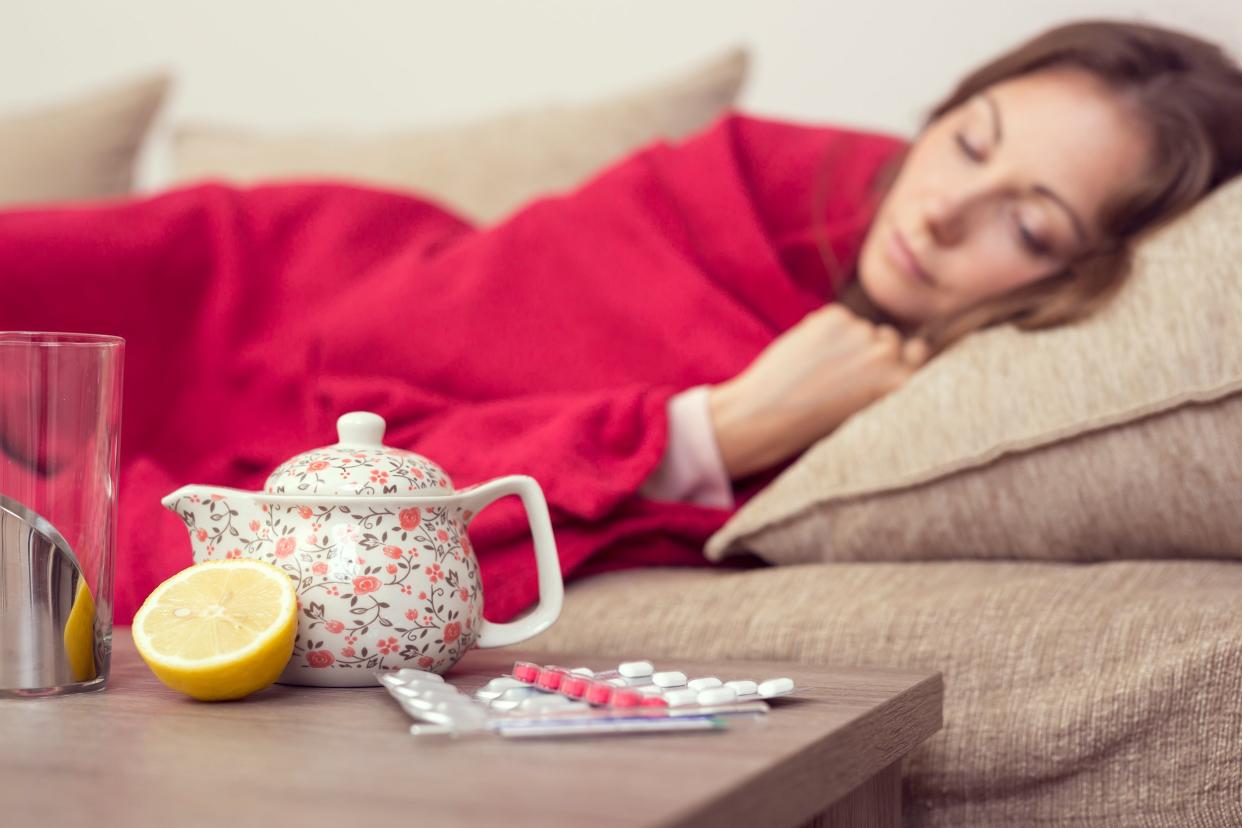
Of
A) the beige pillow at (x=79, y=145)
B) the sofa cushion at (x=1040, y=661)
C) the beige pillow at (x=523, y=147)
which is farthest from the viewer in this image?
the beige pillow at (x=79, y=145)

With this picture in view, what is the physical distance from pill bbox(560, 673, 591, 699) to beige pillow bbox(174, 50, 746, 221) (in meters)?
1.20

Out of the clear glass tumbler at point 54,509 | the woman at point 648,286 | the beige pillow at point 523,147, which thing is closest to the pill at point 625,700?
the clear glass tumbler at point 54,509

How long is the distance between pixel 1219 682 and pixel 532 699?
1.42 feet

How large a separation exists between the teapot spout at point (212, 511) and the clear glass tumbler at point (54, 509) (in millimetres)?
41

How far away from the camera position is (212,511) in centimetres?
65

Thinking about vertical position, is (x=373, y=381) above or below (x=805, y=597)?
above

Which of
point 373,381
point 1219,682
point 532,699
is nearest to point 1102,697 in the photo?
point 1219,682

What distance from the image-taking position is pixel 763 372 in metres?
1.19

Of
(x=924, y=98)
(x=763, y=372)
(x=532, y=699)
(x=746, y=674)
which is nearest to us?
(x=532, y=699)

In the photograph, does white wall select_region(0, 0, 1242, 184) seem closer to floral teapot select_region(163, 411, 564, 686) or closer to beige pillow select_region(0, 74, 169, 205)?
beige pillow select_region(0, 74, 169, 205)

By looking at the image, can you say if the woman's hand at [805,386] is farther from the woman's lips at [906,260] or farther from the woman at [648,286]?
the woman's lips at [906,260]

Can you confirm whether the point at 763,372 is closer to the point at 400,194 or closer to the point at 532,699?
the point at 400,194

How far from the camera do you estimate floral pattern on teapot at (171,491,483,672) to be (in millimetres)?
614

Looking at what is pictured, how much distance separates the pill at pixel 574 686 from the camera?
56 cm
